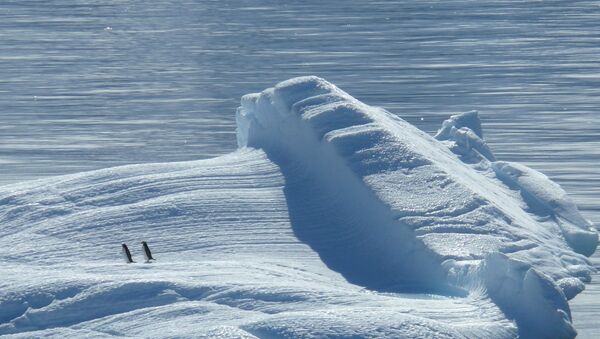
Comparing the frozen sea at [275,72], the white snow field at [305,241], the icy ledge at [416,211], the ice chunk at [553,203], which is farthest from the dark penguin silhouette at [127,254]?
the ice chunk at [553,203]

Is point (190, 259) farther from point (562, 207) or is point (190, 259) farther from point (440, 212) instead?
point (562, 207)

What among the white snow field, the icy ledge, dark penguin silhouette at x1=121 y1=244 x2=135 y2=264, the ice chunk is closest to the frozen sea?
the ice chunk

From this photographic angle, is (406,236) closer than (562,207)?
Yes

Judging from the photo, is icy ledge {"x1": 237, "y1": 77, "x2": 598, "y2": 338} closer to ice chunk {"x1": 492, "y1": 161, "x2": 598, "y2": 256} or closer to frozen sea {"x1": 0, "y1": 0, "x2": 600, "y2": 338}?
ice chunk {"x1": 492, "y1": 161, "x2": 598, "y2": 256}

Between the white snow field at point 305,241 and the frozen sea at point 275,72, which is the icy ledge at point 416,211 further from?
the frozen sea at point 275,72

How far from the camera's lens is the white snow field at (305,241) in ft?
21.6

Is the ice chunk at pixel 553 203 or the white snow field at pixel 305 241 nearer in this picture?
the white snow field at pixel 305 241

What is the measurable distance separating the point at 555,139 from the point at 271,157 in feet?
18.2

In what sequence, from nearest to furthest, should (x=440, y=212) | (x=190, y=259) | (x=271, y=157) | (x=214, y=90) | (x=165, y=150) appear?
(x=190, y=259), (x=440, y=212), (x=271, y=157), (x=165, y=150), (x=214, y=90)

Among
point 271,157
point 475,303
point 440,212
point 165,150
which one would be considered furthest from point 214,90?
point 475,303

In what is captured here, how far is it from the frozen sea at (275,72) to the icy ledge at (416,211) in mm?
454

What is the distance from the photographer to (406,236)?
7.86 metres

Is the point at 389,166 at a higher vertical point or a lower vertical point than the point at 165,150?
higher

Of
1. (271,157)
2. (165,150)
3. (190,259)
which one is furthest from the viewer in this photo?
(165,150)
